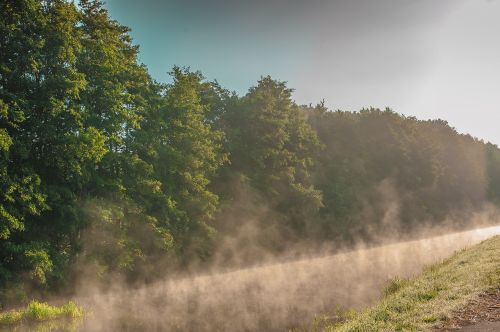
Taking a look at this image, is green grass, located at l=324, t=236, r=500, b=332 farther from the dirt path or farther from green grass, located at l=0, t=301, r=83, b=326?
green grass, located at l=0, t=301, r=83, b=326

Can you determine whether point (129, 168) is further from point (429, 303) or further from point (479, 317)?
point (479, 317)

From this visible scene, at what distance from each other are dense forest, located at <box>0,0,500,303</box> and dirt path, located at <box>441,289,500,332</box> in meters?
21.3

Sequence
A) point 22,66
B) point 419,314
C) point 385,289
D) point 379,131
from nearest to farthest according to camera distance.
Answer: point 419,314, point 385,289, point 22,66, point 379,131

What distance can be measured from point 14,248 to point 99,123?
1056 cm

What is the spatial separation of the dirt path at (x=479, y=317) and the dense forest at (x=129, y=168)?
2126 cm

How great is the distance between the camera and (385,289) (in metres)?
19.8

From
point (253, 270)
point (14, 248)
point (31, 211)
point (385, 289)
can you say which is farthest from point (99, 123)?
point (385, 289)

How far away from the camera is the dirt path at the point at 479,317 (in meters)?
9.30

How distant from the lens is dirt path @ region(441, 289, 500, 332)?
930 cm

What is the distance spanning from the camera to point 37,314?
18922mm

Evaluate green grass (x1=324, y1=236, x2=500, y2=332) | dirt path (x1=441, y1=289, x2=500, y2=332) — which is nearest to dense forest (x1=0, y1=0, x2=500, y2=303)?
green grass (x1=324, y1=236, x2=500, y2=332)

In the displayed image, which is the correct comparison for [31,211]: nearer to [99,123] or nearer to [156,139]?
[99,123]

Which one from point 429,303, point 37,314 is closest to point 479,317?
point 429,303

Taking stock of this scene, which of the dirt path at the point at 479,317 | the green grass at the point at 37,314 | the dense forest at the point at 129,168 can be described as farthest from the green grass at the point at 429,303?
the dense forest at the point at 129,168
